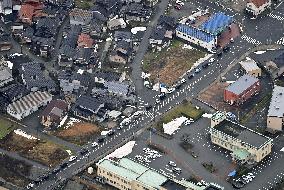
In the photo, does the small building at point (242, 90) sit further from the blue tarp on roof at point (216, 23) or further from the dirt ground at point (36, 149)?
the dirt ground at point (36, 149)

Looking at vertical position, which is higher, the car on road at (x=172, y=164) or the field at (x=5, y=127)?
the car on road at (x=172, y=164)

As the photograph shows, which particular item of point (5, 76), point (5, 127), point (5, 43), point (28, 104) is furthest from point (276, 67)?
point (5, 43)

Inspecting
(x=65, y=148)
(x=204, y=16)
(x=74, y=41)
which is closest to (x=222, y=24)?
(x=204, y=16)

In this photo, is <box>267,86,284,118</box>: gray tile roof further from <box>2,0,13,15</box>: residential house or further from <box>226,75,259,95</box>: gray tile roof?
<box>2,0,13,15</box>: residential house

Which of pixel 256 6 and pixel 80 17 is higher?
pixel 256 6

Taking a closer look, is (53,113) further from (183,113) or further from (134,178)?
(134,178)

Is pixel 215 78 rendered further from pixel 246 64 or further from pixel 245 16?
pixel 245 16

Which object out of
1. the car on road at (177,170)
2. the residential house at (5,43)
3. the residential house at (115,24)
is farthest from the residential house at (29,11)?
the car on road at (177,170)

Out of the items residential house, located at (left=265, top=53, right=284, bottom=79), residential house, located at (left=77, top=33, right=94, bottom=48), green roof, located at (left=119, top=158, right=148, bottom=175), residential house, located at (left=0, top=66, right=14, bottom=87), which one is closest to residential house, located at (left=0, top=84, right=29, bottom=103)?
residential house, located at (left=0, top=66, right=14, bottom=87)
